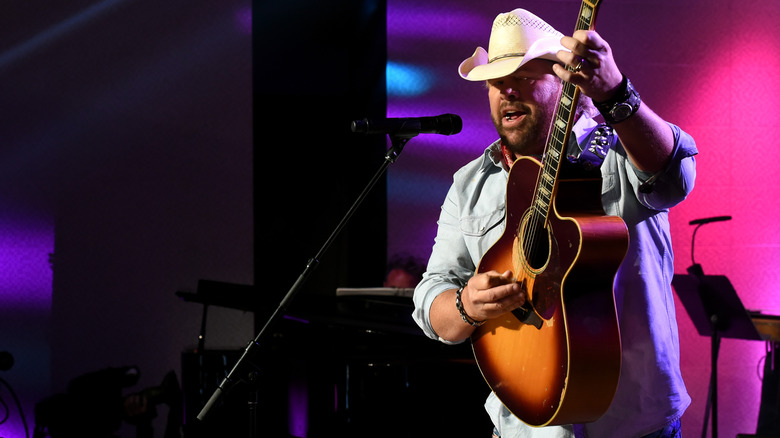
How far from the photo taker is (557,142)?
1.43 metres

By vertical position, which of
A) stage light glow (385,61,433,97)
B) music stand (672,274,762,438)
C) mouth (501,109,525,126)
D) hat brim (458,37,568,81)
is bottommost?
music stand (672,274,762,438)

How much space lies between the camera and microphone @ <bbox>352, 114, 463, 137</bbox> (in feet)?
6.97

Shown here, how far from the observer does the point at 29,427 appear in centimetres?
474

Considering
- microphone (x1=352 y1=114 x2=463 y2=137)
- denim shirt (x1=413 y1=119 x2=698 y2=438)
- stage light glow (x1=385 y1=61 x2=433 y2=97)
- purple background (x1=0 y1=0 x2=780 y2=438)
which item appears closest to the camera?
denim shirt (x1=413 y1=119 x2=698 y2=438)

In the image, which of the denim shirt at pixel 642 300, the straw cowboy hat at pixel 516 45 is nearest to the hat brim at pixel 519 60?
the straw cowboy hat at pixel 516 45

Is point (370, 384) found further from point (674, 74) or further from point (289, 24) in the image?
point (674, 74)

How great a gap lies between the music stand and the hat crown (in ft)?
8.27

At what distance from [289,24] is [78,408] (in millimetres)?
2543

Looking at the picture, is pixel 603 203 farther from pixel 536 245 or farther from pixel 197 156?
pixel 197 156

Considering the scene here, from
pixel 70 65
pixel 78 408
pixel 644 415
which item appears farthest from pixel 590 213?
pixel 70 65

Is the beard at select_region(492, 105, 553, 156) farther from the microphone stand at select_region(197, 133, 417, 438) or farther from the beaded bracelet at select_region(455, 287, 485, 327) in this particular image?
the microphone stand at select_region(197, 133, 417, 438)

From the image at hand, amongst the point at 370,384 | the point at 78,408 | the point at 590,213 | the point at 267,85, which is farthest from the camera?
the point at 267,85

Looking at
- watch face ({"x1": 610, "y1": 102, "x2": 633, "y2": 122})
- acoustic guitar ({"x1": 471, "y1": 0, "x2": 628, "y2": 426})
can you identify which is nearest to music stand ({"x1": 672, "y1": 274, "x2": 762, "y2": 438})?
acoustic guitar ({"x1": 471, "y1": 0, "x2": 628, "y2": 426})

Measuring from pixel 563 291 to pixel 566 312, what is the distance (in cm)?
4
